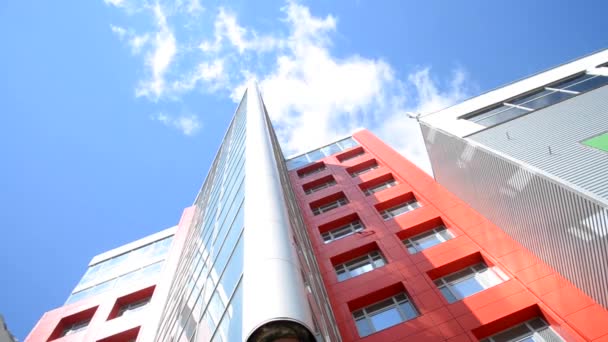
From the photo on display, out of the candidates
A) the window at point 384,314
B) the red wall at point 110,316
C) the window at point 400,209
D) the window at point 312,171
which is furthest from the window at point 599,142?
the red wall at point 110,316

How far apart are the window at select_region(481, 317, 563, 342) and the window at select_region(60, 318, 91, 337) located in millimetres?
23637

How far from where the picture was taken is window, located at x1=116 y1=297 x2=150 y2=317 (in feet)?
81.1

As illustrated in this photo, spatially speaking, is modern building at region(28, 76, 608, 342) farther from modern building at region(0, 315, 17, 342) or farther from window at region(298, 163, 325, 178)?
modern building at region(0, 315, 17, 342)

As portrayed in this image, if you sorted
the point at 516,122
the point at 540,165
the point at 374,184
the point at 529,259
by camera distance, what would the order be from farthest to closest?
the point at 374,184 < the point at 516,122 < the point at 529,259 < the point at 540,165

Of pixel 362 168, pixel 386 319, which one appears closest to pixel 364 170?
pixel 362 168

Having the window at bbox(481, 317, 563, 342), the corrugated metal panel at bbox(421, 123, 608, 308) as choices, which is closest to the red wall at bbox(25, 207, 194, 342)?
the window at bbox(481, 317, 563, 342)

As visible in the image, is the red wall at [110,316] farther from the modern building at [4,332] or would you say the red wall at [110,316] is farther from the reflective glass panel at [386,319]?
the reflective glass panel at [386,319]

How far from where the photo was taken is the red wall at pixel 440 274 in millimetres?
13453

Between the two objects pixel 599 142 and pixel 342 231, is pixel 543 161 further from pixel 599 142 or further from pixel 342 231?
pixel 342 231

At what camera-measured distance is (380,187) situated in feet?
87.2

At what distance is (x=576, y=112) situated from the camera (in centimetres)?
1636

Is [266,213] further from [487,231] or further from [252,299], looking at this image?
[487,231]

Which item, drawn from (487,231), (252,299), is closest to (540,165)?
(487,231)

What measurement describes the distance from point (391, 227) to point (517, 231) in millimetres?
6152
